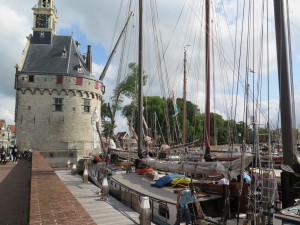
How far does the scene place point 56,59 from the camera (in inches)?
1708

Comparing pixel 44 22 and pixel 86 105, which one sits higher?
pixel 44 22

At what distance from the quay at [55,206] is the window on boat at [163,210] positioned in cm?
76

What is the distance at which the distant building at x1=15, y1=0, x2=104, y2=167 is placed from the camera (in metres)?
40.1

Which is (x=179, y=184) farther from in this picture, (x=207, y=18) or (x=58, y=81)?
(x=58, y=81)

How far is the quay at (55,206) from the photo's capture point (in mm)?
6402

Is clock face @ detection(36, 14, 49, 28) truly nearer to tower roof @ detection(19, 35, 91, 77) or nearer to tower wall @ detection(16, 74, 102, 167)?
tower roof @ detection(19, 35, 91, 77)

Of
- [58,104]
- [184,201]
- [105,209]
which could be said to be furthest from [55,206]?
[58,104]

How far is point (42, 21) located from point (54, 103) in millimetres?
13672

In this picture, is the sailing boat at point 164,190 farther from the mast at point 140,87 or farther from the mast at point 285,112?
the mast at point 140,87

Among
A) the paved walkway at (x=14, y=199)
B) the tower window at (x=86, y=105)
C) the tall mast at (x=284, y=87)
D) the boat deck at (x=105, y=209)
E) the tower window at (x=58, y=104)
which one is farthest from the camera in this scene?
the tower window at (x=86, y=105)

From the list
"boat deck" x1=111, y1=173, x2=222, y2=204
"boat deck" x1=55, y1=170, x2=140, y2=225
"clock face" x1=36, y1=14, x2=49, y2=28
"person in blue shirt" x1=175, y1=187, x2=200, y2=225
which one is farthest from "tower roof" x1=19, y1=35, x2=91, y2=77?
"person in blue shirt" x1=175, y1=187, x2=200, y2=225

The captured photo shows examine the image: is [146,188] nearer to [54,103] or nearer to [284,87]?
[284,87]

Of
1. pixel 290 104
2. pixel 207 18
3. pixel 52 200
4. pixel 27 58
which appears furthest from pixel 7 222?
pixel 27 58

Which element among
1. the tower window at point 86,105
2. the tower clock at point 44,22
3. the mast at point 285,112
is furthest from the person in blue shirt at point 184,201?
the tower clock at point 44,22
